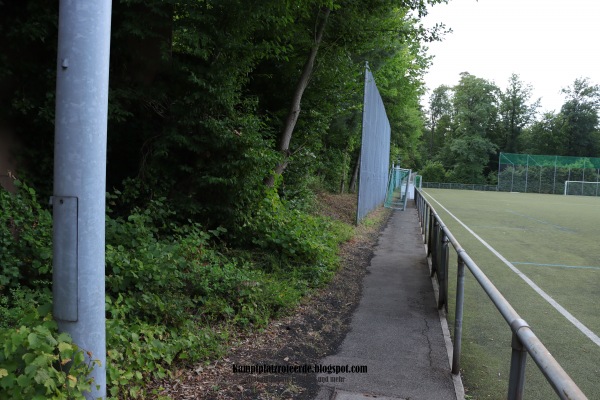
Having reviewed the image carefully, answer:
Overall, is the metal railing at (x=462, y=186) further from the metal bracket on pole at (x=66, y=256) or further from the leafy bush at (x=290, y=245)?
the metal bracket on pole at (x=66, y=256)

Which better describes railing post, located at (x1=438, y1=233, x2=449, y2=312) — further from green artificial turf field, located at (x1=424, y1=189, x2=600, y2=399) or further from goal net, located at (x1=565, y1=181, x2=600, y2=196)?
goal net, located at (x1=565, y1=181, x2=600, y2=196)

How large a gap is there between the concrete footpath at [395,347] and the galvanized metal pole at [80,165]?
1.92 m

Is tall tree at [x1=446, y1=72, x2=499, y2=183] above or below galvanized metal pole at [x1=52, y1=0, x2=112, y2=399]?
above

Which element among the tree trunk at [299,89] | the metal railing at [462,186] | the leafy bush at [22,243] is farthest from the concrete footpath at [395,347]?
the metal railing at [462,186]

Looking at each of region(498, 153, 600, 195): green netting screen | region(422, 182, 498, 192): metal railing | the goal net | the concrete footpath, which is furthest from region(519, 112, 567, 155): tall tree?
the concrete footpath

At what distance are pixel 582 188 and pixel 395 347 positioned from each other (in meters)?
67.2

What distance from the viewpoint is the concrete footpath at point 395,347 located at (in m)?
3.77

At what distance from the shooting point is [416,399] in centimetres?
362

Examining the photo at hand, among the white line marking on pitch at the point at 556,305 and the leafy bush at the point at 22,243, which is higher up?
the leafy bush at the point at 22,243

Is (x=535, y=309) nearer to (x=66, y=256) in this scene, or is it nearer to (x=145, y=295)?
(x=145, y=295)

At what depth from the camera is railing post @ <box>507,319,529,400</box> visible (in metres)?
2.38

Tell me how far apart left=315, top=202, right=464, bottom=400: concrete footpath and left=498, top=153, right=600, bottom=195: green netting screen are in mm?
63051

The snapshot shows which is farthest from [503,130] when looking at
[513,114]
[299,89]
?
[299,89]

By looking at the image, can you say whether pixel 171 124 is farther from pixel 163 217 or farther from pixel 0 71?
pixel 0 71
